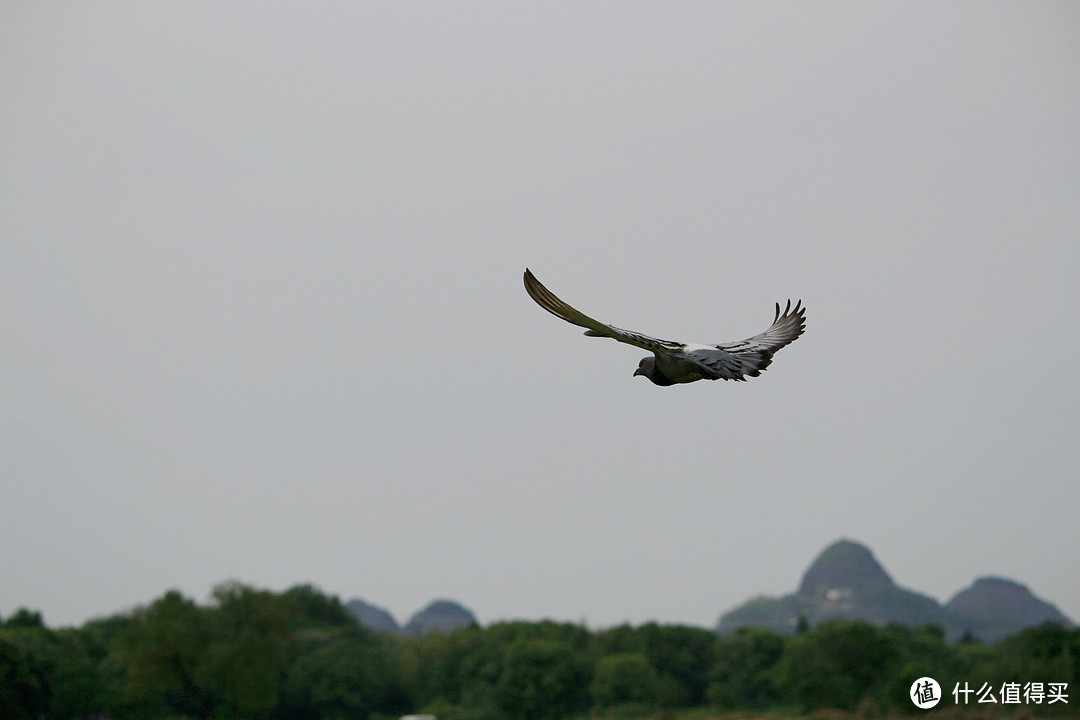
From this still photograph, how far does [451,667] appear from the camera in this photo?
143 meters

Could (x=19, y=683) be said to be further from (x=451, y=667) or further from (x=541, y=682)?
(x=541, y=682)

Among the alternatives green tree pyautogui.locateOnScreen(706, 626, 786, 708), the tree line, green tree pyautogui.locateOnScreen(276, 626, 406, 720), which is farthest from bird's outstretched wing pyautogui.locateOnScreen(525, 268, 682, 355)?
green tree pyautogui.locateOnScreen(706, 626, 786, 708)

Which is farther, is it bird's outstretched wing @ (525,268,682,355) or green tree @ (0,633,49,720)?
green tree @ (0,633,49,720)

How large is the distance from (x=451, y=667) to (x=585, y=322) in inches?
5250

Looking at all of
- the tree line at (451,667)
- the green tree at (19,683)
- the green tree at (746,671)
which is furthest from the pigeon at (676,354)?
the green tree at (746,671)

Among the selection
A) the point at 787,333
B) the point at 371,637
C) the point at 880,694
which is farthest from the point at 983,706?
the point at 787,333

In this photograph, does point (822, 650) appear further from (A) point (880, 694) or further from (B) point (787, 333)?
(B) point (787, 333)

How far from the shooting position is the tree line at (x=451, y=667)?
4660 inches

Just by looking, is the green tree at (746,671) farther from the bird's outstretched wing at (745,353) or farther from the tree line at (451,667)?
the bird's outstretched wing at (745,353)

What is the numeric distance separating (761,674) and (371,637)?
4770 cm

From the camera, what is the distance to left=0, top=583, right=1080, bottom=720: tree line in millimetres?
118375

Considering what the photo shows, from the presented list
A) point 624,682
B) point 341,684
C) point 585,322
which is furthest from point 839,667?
point 585,322

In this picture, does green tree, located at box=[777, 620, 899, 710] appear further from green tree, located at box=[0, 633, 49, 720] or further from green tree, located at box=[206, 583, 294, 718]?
green tree, located at box=[0, 633, 49, 720]

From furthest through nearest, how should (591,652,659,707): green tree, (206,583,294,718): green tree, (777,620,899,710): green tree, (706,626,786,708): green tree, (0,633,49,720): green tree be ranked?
(706,626,786,708): green tree → (591,652,659,707): green tree → (777,620,899,710): green tree → (206,583,294,718): green tree → (0,633,49,720): green tree
